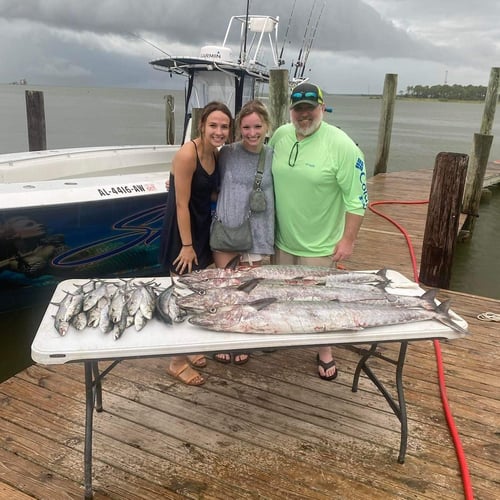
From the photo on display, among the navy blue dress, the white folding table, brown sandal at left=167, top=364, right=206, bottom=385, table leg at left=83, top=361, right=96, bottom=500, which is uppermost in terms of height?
the navy blue dress

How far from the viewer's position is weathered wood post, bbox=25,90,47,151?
9641mm

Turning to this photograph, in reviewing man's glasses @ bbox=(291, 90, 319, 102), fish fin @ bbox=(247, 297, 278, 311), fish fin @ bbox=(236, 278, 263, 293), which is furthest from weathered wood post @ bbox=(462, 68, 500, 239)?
fish fin @ bbox=(247, 297, 278, 311)

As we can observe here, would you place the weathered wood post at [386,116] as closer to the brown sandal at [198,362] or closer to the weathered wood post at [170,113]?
the weathered wood post at [170,113]

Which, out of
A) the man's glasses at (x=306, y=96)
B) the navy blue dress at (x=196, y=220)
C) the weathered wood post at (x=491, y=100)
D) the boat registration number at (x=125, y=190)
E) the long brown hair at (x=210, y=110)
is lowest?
the boat registration number at (x=125, y=190)

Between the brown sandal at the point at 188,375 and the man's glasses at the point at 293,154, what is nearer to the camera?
the man's glasses at the point at 293,154

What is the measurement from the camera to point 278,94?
7.22 meters

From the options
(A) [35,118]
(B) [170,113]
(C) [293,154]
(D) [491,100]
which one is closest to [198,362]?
(C) [293,154]

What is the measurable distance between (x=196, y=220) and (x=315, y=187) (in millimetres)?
800

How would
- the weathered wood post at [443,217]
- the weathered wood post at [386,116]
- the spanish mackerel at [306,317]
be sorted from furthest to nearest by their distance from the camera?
the weathered wood post at [386,116]
the weathered wood post at [443,217]
the spanish mackerel at [306,317]

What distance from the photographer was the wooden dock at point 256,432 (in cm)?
235

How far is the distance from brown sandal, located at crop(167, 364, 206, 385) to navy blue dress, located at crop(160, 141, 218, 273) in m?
0.70

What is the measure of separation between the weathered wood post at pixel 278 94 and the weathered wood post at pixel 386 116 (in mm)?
5497

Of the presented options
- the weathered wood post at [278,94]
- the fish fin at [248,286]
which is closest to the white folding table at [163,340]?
the fish fin at [248,286]

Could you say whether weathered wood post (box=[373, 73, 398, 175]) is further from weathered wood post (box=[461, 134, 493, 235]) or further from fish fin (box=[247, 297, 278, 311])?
fish fin (box=[247, 297, 278, 311])
